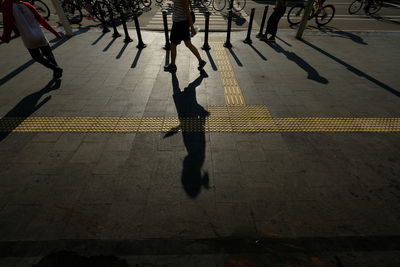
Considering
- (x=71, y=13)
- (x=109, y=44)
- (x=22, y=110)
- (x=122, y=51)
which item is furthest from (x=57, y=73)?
(x=71, y=13)

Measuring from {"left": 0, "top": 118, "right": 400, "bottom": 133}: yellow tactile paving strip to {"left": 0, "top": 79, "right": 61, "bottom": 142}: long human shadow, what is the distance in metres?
0.02

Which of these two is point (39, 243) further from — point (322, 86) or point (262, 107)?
point (322, 86)

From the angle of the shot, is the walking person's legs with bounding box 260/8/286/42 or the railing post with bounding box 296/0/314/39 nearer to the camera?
the railing post with bounding box 296/0/314/39

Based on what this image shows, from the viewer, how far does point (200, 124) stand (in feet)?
12.2

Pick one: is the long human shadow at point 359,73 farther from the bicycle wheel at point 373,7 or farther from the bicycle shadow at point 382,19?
the bicycle wheel at point 373,7

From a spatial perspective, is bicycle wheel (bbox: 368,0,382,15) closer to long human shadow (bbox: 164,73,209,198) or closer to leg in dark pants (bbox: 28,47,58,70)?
long human shadow (bbox: 164,73,209,198)

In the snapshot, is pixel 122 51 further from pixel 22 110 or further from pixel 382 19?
pixel 382 19

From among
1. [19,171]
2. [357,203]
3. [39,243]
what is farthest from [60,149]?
[357,203]

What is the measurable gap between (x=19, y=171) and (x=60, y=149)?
0.58m

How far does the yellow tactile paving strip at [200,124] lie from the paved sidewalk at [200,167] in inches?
1.2

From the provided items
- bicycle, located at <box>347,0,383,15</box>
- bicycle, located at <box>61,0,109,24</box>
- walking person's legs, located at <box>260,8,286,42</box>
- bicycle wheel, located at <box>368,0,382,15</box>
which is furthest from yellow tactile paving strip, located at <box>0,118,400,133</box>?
bicycle wheel, located at <box>368,0,382,15</box>

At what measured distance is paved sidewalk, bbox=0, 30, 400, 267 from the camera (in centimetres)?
216

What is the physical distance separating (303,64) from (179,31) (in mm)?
3828

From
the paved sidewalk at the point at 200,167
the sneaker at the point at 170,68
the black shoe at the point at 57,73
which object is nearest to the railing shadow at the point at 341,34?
the paved sidewalk at the point at 200,167
